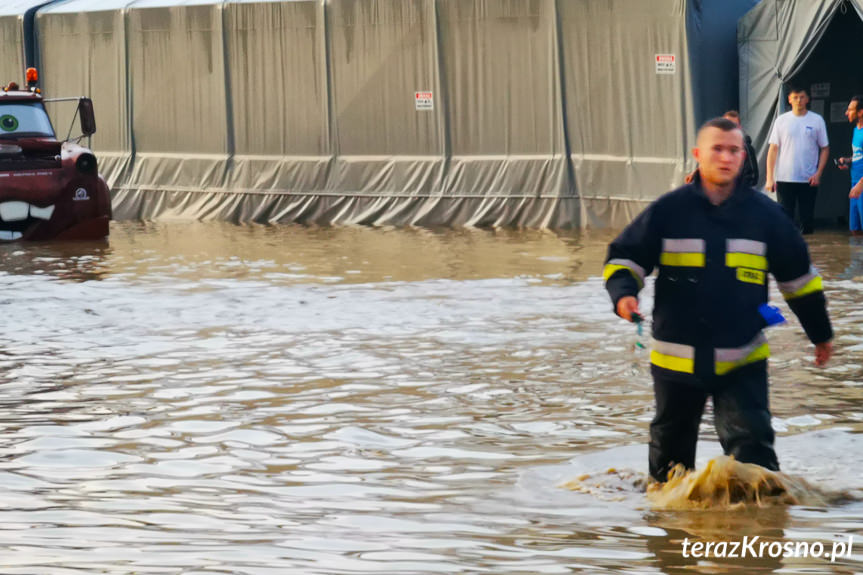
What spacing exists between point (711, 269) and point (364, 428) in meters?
2.66

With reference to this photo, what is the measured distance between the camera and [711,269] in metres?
5.88

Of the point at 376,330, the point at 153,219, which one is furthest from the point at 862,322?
the point at 153,219

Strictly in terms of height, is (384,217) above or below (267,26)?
below

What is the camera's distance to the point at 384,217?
2139 cm

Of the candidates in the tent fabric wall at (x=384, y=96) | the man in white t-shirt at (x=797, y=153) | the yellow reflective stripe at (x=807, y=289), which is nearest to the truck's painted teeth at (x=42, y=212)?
the tent fabric wall at (x=384, y=96)

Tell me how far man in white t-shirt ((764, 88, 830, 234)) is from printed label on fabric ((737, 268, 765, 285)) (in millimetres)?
11181

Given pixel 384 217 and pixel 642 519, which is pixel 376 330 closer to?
pixel 642 519

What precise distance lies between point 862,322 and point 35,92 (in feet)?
36.3

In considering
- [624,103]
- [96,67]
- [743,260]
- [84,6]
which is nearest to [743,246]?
[743,260]

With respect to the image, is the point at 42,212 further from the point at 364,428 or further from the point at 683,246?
the point at 683,246

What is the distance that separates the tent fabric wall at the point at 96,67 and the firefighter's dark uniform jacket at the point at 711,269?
1875 centimetres

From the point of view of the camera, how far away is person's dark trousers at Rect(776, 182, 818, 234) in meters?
17.1

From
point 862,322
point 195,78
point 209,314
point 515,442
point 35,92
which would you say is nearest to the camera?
point 515,442

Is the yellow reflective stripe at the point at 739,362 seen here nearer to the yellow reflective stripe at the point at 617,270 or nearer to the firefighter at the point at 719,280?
the firefighter at the point at 719,280
